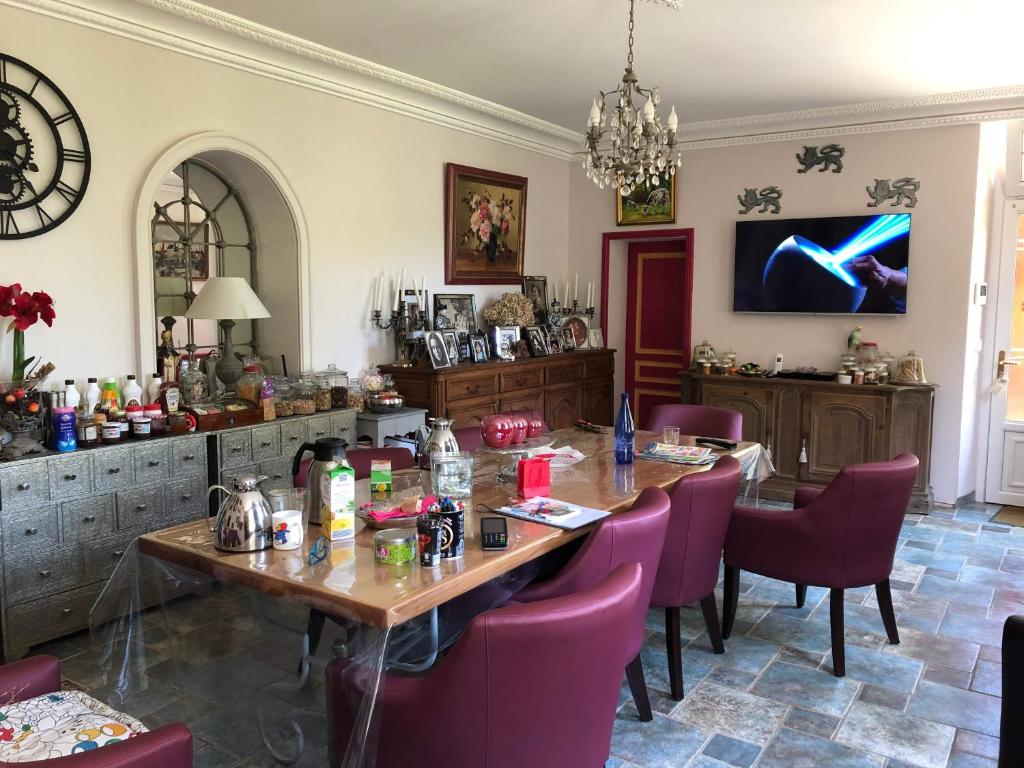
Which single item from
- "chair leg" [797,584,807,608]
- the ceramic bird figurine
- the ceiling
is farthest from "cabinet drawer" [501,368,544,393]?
"chair leg" [797,584,807,608]

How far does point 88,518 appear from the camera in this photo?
3.71 metres

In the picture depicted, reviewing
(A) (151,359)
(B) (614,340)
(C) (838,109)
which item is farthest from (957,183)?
(A) (151,359)

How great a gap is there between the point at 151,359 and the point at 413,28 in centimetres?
231

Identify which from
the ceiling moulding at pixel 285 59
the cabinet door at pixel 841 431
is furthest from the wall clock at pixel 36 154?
the cabinet door at pixel 841 431

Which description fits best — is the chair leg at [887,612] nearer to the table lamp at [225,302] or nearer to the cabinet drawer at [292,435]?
the cabinet drawer at [292,435]

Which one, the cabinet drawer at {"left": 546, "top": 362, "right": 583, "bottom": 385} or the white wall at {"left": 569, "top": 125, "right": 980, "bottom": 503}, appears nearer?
the white wall at {"left": 569, "top": 125, "right": 980, "bottom": 503}

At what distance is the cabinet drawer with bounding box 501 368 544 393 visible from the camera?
20.5 feet

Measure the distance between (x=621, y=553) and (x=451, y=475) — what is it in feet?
2.54

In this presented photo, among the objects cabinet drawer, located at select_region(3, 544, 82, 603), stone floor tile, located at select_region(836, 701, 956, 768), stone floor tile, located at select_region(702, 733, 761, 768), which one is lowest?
stone floor tile, located at select_region(702, 733, 761, 768)

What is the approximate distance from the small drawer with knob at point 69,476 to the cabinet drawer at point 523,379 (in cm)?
316

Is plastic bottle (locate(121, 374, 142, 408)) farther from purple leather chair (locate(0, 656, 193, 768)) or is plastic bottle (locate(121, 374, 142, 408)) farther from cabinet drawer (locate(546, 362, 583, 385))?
cabinet drawer (locate(546, 362, 583, 385))

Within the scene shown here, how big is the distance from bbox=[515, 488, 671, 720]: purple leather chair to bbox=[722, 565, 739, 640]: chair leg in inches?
45.3

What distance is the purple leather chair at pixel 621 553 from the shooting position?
2.54 metres

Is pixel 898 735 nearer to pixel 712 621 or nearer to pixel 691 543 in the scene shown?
pixel 712 621
